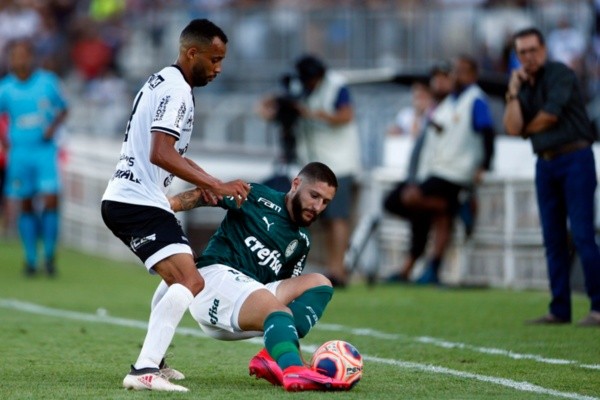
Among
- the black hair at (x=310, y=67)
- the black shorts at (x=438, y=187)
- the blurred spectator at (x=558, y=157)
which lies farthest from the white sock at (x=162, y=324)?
the black shorts at (x=438, y=187)

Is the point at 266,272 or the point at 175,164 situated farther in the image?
the point at 266,272

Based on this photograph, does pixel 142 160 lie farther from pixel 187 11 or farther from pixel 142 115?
pixel 187 11

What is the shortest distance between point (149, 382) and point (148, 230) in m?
0.80

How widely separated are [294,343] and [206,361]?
1712mm

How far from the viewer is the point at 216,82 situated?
23.6 metres

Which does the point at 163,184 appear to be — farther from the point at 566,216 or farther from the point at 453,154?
the point at 453,154

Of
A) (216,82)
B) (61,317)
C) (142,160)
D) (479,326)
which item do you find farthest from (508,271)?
(216,82)

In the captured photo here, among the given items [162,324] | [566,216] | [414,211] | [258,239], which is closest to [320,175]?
[258,239]

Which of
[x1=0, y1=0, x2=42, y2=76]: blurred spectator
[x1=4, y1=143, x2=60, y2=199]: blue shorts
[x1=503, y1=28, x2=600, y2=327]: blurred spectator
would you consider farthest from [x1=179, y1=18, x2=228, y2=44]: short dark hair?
[x1=0, y1=0, x2=42, y2=76]: blurred spectator

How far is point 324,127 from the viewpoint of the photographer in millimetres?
15070

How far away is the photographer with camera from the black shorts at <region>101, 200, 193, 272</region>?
24.6ft

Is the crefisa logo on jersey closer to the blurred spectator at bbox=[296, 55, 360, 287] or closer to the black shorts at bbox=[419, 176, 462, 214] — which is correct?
the blurred spectator at bbox=[296, 55, 360, 287]

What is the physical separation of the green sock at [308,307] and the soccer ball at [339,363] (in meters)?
0.30

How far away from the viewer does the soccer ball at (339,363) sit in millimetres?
6777
